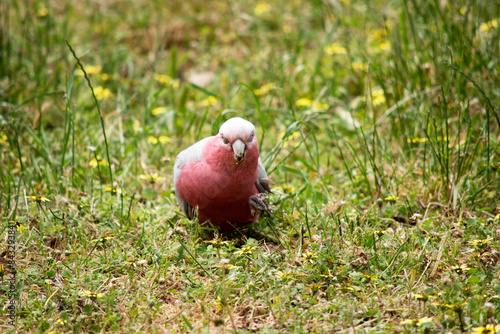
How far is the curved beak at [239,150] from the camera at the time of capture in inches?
101

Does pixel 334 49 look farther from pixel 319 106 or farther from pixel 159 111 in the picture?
pixel 159 111

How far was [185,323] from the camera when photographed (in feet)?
7.27

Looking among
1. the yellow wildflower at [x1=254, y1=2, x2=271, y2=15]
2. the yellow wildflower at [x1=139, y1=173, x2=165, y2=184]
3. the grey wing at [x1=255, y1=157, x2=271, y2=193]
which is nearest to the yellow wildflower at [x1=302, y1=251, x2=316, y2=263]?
the grey wing at [x1=255, y1=157, x2=271, y2=193]

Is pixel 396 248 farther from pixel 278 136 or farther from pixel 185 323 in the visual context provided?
pixel 278 136

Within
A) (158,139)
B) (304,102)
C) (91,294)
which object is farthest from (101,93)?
(91,294)

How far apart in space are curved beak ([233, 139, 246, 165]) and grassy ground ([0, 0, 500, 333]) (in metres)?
0.49

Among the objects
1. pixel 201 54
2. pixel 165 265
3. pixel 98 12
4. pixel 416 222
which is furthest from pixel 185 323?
pixel 98 12

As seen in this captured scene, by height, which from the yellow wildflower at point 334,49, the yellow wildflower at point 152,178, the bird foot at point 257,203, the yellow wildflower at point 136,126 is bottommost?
the yellow wildflower at point 152,178

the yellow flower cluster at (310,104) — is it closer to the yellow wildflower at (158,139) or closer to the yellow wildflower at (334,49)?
the yellow wildflower at (334,49)

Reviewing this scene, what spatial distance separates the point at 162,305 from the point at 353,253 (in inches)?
39.9

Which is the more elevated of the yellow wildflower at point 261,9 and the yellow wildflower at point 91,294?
the yellow wildflower at point 261,9

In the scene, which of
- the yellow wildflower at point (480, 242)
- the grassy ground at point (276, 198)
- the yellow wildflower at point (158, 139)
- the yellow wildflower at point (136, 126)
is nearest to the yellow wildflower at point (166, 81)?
the grassy ground at point (276, 198)

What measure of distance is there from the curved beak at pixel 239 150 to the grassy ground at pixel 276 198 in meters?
0.49

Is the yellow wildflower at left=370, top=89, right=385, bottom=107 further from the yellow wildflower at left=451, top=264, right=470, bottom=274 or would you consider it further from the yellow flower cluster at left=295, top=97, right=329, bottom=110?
the yellow wildflower at left=451, top=264, right=470, bottom=274
